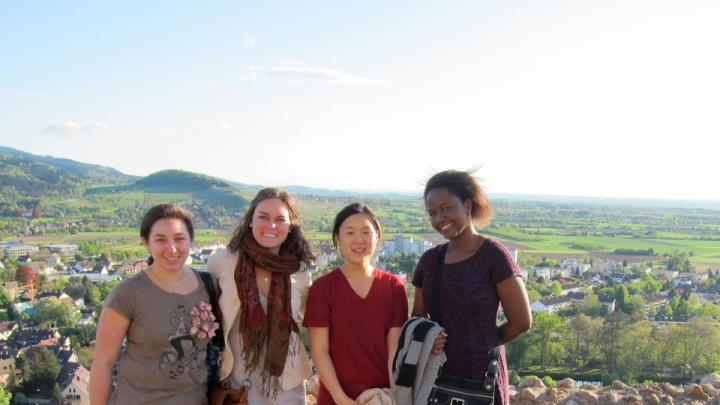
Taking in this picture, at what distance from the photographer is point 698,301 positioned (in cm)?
3950

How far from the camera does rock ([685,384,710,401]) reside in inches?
200

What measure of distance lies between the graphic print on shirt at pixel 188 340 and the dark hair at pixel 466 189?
3.94ft

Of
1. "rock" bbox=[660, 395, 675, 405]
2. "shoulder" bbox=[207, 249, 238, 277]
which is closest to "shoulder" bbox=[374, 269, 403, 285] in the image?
"shoulder" bbox=[207, 249, 238, 277]

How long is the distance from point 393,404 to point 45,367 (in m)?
28.1

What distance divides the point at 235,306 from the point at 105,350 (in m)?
0.59

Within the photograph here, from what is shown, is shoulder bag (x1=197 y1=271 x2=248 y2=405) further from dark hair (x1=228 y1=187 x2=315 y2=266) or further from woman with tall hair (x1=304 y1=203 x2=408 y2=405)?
woman with tall hair (x1=304 y1=203 x2=408 y2=405)

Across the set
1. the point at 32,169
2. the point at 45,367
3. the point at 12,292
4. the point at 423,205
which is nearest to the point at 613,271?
the point at 45,367

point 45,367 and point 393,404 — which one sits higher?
point 393,404

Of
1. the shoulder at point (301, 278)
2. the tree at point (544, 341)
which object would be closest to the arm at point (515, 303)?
the shoulder at point (301, 278)

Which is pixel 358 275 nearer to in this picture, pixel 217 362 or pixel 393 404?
pixel 393 404

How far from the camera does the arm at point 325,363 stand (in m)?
2.61

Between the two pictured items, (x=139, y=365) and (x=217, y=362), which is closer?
(x=139, y=365)

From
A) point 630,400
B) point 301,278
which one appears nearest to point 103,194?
point 630,400

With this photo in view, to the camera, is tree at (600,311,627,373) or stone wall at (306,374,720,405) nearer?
stone wall at (306,374,720,405)
